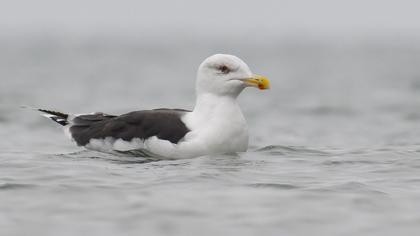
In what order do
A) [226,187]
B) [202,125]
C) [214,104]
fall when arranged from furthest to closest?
[214,104]
[202,125]
[226,187]

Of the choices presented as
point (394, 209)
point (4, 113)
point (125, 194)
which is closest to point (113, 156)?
point (125, 194)

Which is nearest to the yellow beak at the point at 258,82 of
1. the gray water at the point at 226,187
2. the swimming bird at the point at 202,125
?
the swimming bird at the point at 202,125

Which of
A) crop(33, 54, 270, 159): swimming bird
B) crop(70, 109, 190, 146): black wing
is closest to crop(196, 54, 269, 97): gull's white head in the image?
crop(33, 54, 270, 159): swimming bird

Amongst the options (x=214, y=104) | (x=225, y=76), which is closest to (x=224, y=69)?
(x=225, y=76)

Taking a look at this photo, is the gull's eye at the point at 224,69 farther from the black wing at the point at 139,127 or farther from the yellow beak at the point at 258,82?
the black wing at the point at 139,127

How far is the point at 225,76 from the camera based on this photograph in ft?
41.3

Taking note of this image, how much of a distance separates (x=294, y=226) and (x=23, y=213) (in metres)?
2.48

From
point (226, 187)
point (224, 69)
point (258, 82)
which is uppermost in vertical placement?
point (224, 69)

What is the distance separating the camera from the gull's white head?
1250 cm

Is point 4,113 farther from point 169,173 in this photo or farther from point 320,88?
point 320,88

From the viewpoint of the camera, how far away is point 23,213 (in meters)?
9.25

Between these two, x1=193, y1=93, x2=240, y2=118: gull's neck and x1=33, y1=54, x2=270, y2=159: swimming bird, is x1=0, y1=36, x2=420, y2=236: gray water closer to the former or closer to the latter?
x1=33, y1=54, x2=270, y2=159: swimming bird

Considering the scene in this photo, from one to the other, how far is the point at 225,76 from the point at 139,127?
49.2 inches

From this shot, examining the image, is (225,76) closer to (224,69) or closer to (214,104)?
(224,69)
